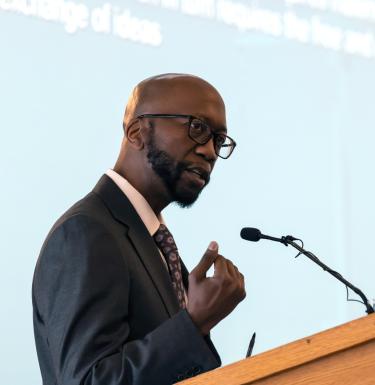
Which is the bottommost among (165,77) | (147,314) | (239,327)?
(239,327)

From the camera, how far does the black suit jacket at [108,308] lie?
2141mm

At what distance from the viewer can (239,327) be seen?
4.02 m

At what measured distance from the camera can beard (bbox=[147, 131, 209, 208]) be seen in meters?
2.62

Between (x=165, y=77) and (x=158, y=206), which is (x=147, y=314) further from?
(x=165, y=77)

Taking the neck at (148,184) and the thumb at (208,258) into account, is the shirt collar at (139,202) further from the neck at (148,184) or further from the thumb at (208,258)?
the thumb at (208,258)

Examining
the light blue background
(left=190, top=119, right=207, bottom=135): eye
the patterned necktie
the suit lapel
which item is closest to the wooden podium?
the suit lapel

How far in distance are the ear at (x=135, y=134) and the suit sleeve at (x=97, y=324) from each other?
38cm

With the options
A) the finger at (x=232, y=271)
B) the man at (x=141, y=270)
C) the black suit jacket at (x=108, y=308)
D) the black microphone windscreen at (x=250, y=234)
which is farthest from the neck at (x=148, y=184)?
the finger at (x=232, y=271)

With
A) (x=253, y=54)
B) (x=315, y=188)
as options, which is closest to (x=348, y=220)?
(x=315, y=188)

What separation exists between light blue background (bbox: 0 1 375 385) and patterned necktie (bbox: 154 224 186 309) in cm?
96

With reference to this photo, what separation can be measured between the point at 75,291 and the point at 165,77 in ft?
2.57

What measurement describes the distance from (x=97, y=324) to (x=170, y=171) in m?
0.57

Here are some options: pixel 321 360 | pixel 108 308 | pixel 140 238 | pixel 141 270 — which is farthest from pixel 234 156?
pixel 321 360

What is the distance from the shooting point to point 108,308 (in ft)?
7.37
